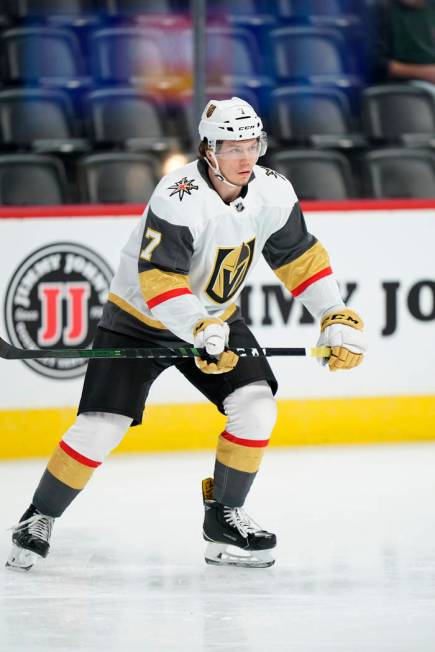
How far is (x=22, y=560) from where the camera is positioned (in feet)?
10.8

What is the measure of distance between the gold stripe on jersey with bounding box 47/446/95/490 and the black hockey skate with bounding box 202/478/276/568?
1.12 ft

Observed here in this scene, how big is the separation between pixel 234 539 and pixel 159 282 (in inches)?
27.3

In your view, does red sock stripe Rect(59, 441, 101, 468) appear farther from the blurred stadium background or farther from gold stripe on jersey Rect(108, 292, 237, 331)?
the blurred stadium background

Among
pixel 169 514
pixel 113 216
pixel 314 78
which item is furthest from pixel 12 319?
pixel 314 78

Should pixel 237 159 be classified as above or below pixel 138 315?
above

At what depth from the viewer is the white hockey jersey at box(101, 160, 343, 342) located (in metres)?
3.11

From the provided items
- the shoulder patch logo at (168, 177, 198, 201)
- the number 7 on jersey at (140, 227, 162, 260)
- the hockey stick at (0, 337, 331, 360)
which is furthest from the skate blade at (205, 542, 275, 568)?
the shoulder patch logo at (168, 177, 198, 201)

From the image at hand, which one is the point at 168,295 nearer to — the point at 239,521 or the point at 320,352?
the point at 320,352

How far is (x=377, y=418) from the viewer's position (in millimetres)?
4938

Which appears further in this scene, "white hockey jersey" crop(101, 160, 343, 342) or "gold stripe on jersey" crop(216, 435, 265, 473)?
"gold stripe on jersey" crop(216, 435, 265, 473)

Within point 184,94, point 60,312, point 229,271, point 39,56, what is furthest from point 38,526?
point 39,56

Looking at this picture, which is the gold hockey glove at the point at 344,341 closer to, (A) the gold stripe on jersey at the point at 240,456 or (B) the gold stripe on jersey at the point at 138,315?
(A) the gold stripe on jersey at the point at 240,456

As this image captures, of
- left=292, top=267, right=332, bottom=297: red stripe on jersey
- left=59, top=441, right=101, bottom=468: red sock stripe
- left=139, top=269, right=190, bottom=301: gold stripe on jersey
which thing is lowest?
left=59, top=441, right=101, bottom=468: red sock stripe

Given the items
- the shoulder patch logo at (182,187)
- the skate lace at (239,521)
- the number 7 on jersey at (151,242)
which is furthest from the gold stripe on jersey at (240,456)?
the shoulder patch logo at (182,187)
